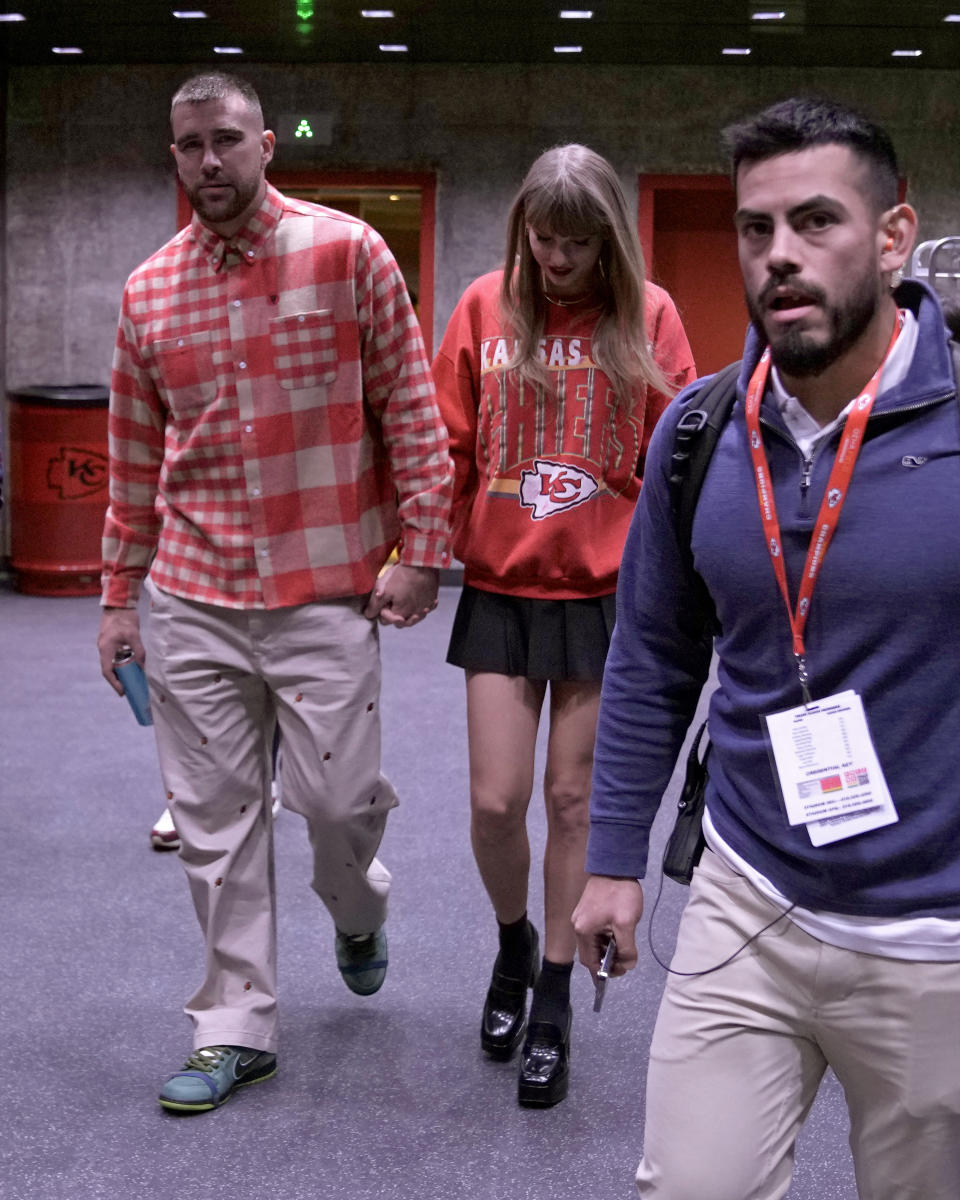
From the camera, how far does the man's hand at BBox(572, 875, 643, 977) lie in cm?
179

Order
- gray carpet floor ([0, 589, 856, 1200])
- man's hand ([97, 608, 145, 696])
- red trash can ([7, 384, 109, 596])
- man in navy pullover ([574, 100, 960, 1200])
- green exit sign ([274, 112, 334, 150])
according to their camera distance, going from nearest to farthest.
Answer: man in navy pullover ([574, 100, 960, 1200]) < gray carpet floor ([0, 589, 856, 1200]) < man's hand ([97, 608, 145, 696]) < red trash can ([7, 384, 109, 596]) < green exit sign ([274, 112, 334, 150])

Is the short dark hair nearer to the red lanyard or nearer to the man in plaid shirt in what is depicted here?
the red lanyard

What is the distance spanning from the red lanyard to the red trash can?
796cm

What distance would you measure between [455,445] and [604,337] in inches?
14.1

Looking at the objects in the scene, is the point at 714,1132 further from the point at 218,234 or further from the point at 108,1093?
the point at 218,234

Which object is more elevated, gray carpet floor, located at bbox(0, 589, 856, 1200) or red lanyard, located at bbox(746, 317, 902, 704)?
red lanyard, located at bbox(746, 317, 902, 704)

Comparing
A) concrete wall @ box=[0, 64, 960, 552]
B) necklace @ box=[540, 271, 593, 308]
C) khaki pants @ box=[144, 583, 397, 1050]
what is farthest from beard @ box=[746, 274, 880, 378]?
concrete wall @ box=[0, 64, 960, 552]

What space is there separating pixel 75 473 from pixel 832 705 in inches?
322

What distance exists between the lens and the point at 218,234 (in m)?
2.82

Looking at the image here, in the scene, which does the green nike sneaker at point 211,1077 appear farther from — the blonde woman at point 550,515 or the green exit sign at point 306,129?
the green exit sign at point 306,129

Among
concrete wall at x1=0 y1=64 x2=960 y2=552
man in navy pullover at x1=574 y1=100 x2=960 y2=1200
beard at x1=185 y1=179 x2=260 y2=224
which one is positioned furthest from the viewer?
concrete wall at x1=0 y1=64 x2=960 y2=552

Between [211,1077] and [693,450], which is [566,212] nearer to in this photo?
[693,450]

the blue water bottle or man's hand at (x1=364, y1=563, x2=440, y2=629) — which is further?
the blue water bottle

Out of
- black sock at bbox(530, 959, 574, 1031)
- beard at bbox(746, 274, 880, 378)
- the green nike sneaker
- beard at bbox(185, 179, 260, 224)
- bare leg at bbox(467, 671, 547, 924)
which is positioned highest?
beard at bbox(185, 179, 260, 224)
